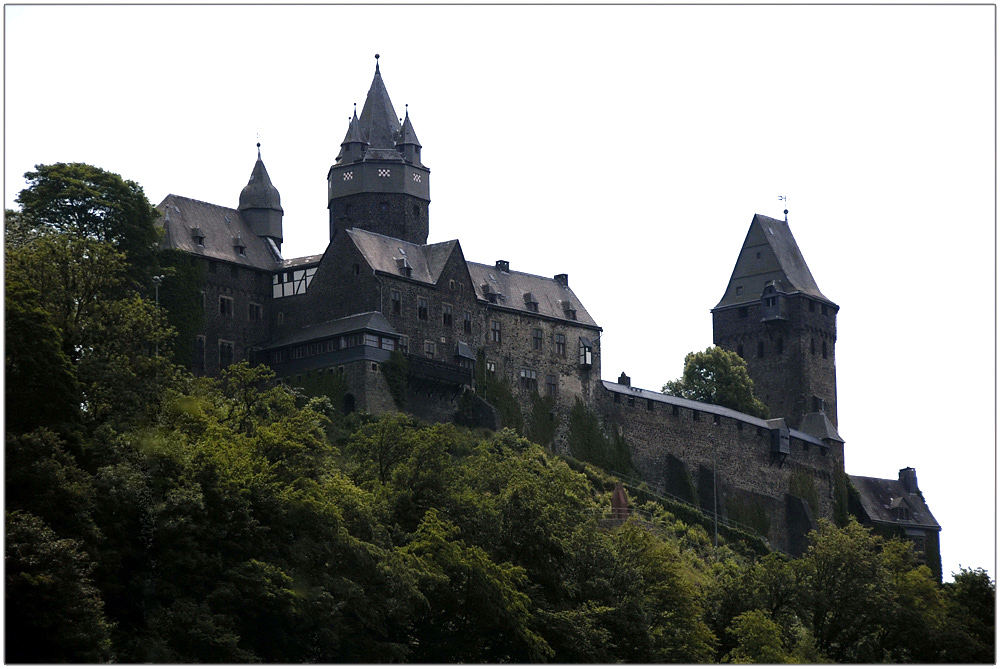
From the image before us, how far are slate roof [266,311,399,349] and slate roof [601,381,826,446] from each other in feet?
47.5

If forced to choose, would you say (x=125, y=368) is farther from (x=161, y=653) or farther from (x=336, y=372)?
(x=336, y=372)

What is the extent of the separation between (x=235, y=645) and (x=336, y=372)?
108ft

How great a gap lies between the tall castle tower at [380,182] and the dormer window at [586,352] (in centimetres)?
909

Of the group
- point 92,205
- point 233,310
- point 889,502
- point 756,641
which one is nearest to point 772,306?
point 889,502

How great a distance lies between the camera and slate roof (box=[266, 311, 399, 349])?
84.8 meters

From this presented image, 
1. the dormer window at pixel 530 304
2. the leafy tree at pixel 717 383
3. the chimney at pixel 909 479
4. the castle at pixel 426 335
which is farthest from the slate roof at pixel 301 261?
the chimney at pixel 909 479

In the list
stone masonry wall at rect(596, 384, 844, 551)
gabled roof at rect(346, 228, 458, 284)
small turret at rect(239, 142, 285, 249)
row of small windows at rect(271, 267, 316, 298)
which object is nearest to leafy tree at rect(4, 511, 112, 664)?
gabled roof at rect(346, 228, 458, 284)

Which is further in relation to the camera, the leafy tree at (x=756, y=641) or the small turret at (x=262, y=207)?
the small turret at (x=262, y=207)

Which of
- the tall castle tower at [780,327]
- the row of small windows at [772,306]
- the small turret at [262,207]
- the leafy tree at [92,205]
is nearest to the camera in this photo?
the leafy tree at [92,205]

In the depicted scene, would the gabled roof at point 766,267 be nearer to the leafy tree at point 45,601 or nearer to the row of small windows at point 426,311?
the row of small windows at point 426,311

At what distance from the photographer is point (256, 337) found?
3442 inches

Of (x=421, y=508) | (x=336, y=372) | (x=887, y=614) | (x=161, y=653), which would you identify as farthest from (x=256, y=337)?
(x=161, y=653)

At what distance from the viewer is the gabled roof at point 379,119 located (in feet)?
305

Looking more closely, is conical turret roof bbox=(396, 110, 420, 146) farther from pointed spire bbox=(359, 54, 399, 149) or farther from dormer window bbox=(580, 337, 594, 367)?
dormer window bbox=(580, 337, 594, 367)
